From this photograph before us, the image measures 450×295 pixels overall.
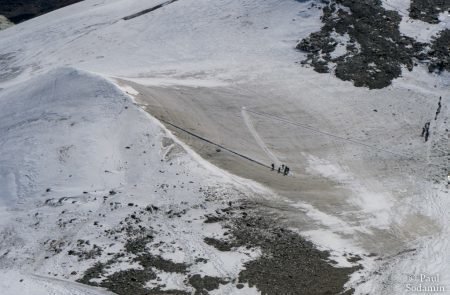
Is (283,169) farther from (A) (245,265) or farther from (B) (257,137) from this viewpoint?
(A) (245,265)

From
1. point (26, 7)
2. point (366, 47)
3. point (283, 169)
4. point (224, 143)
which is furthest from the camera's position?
point (26, 7)

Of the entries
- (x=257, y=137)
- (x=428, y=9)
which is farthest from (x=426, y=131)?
(x=428, y=9)

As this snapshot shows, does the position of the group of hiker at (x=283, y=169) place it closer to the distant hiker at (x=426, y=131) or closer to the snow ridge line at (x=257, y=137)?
the snow ridge line at (x=257, y=137)

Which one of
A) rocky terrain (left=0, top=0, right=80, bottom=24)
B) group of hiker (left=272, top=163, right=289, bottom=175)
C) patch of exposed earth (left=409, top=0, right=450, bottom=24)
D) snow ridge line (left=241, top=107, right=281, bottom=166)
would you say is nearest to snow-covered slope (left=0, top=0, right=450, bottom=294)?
snow ridge line (left=241, top=107, right=281, bottom=166)

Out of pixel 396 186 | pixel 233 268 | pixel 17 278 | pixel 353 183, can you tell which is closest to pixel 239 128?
pixel 353 183

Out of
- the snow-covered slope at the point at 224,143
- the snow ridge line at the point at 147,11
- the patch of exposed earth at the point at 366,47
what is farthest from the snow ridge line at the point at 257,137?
the snow ridge line at the point at 147,11

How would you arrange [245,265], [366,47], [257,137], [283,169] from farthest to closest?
[366,47]
[257,137]
[283,169]
[245,265]

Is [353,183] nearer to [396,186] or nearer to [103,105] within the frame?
[396,186]

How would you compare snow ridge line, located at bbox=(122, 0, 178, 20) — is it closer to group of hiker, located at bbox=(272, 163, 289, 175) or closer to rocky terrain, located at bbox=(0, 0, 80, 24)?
rocky terrain, located at bbox=(0, 0, 80, 24)
